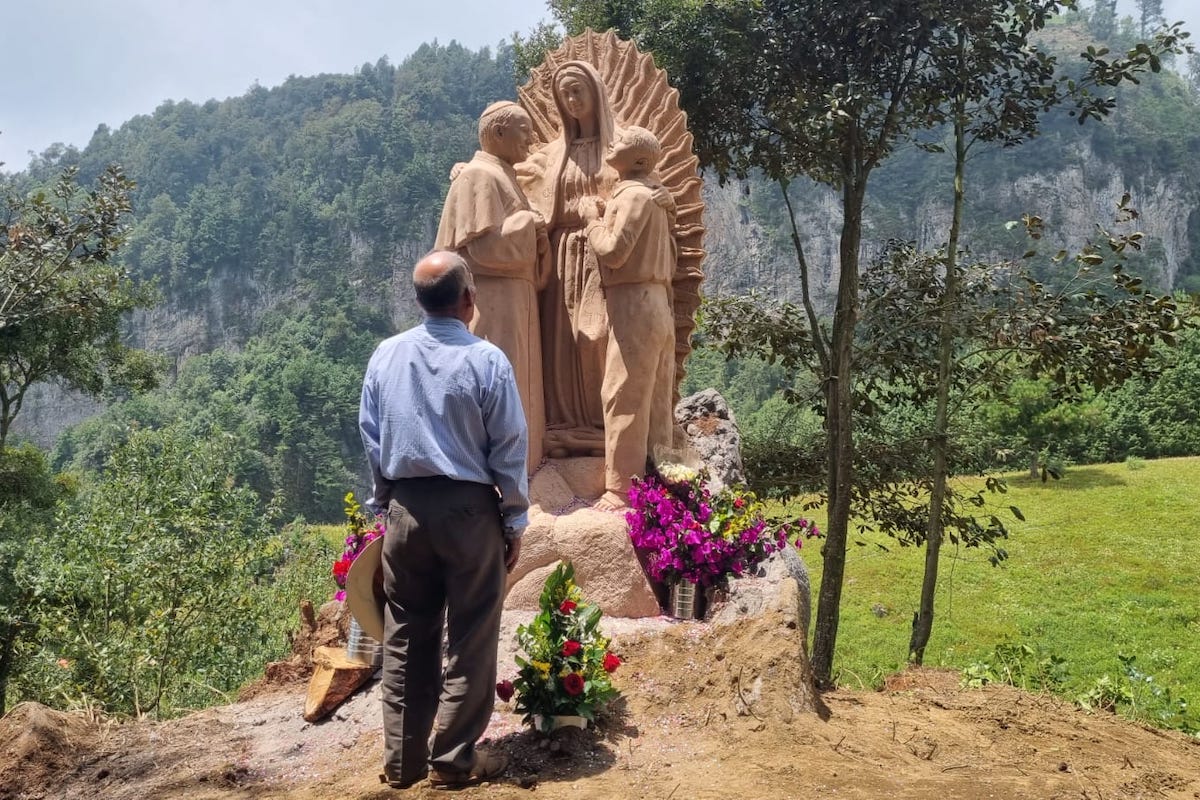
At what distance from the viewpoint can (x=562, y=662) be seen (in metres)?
3.34

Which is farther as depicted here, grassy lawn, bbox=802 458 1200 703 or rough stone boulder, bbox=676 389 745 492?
grassy lawn, bbox=802 458 1200 703

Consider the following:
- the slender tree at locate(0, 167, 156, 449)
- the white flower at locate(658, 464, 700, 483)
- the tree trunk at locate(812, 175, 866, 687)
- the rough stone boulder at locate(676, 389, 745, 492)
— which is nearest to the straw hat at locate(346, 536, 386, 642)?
the white flower at locate(658, 464, 700, 483)

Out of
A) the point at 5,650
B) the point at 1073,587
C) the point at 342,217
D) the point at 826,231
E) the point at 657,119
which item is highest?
the point at 342,217

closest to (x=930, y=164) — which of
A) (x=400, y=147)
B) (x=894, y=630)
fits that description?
(x=400, y=147)

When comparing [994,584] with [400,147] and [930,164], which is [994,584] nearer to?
[930,164]

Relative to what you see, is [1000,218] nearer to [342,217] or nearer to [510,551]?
[342,217]

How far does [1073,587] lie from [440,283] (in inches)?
597

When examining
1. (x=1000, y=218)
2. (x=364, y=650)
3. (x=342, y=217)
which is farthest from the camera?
(x=342, y=217)

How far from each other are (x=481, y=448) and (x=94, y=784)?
2.09 metres

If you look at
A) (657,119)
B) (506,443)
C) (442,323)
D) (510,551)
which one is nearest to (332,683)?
(510,551)

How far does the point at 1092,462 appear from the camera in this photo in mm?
23500

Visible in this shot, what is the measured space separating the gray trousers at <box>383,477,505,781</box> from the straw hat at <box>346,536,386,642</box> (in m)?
0.20

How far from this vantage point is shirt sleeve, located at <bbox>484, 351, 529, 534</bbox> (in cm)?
298

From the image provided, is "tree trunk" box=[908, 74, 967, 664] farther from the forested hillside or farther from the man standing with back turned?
the forested hillside
